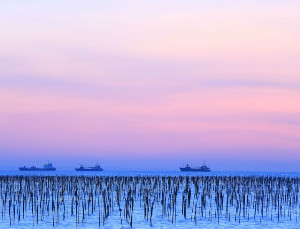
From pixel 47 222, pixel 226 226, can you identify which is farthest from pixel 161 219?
pixel 47 222

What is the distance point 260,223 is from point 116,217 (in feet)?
20.5

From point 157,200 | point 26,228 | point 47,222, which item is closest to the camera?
point 26,228

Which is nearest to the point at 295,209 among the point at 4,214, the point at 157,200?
the point at 157,200

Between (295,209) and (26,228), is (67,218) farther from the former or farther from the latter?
(295,209)

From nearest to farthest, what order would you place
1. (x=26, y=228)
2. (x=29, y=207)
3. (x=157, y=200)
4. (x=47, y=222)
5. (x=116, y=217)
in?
(x=26, y=228)
(x=47, y=222)
(x=116, y=217)
(x=29, y=207)
(x=157, y=200)

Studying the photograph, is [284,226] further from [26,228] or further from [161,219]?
[26,228]

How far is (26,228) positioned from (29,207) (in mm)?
6176

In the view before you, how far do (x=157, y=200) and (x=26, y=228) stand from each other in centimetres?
1038

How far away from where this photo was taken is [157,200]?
27.9 metres

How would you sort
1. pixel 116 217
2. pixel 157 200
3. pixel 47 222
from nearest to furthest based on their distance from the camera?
pixel 47 222 < pixel 116 217 < pixel 157 200

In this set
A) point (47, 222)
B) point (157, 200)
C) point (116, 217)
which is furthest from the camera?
point (157, 200)

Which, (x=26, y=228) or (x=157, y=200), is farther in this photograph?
(x=157, y=200)

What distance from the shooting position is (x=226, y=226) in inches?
784

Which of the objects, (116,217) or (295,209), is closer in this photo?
(116,217)
